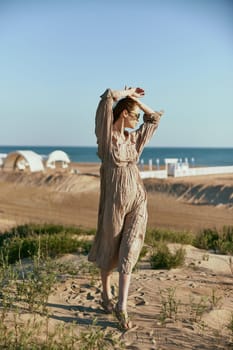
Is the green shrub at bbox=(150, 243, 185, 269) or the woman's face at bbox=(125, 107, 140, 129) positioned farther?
the green shrub at bbox=(150, 243, 185, 269)

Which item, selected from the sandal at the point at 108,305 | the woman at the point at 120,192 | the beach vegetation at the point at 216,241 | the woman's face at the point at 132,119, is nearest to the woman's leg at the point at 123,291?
the woman at the point at 120,192

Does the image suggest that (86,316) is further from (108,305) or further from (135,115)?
(135,115)

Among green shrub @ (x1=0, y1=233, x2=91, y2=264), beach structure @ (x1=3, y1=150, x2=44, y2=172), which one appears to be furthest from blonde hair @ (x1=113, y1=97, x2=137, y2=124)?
beach structure @ (x1=3, y1=150, x2=44, y2=172)

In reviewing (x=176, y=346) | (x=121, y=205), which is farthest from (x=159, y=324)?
(x=121, y=205)

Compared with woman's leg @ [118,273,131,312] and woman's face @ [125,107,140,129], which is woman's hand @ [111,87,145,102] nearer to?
woman's face @ [125,107,140,129]

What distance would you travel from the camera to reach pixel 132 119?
13.6ft

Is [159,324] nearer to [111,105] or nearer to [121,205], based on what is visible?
[121,205]

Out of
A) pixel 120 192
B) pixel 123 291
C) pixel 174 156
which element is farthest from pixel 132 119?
pixel 174 156

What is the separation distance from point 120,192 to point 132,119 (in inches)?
26.7

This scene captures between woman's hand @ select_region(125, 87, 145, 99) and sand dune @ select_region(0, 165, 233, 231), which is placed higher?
woman's hand @ select_region(125, 87, 145, 99)

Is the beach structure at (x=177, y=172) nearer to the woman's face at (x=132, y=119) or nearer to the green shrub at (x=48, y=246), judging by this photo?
the green shrub at (x=48, y=246)

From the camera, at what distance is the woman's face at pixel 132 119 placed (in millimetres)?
4121

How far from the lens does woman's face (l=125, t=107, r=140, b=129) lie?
4.12m

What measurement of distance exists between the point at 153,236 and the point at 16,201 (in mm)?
12790
